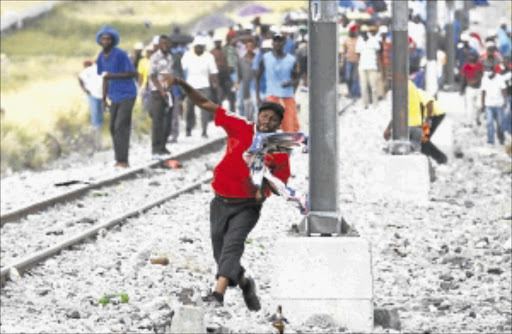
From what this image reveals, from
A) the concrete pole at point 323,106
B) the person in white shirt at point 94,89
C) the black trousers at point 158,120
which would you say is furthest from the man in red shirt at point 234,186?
the person in white shirt at point 94,89

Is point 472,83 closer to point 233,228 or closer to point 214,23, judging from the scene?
point 214,23

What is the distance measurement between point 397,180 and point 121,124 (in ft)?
15.1

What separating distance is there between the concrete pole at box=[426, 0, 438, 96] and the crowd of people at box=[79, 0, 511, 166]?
9.6 inches

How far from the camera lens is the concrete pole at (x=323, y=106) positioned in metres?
10.7

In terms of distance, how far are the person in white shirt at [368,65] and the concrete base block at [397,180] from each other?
1396 cm

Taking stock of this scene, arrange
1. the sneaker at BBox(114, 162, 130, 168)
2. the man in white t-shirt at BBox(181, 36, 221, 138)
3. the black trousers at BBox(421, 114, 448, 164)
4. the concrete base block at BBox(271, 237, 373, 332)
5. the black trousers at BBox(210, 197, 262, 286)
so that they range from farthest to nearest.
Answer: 1. the man in white t-shirt at BBox(181, 36, 221, 138)
2. the sneaker at BBox(114, 162, 130, 168)
3. the black trousers at BBox(421, 114, 448, 164)
4. the concrete base block at BBox(271, 237, 373, 332)
5. the black trousers at BBox(210, 197, 262, 286)

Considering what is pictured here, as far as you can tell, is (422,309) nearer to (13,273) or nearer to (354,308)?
(354,308)

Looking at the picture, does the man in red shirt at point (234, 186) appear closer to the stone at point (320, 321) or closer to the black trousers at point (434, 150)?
the stone at point (320, 321)

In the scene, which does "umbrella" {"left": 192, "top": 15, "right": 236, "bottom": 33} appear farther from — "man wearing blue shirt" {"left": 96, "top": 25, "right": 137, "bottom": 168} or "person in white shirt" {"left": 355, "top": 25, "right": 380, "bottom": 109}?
"man wearing blue shirt" {"left": 96, "top": 25, "right": 137, "bottom": 168}

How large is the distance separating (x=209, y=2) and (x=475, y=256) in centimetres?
7031

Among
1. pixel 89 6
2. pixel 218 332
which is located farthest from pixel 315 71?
pixel 89 6

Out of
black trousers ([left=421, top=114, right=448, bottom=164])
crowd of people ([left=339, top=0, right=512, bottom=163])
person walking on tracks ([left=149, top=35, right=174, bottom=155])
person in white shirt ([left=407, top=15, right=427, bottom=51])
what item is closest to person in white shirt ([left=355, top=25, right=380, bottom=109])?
crowd of people ([left=339, top=0, right=512, bottom=163])

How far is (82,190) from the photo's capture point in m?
17.7

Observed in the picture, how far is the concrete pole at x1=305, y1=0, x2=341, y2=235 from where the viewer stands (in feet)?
35.0
